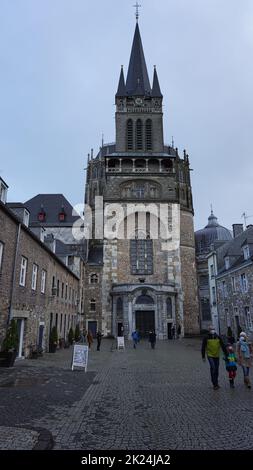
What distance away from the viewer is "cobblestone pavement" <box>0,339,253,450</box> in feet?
16.5

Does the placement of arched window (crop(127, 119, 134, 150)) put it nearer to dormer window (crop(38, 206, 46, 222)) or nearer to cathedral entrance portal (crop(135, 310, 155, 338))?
dormer window (crop(38, 206, 46, 222))

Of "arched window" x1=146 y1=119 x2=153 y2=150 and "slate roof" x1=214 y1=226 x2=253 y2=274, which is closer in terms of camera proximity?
"slate roof" x1=214 y1=226 x2=253 y2=274

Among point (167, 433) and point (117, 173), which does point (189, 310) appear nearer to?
point (117, 173)

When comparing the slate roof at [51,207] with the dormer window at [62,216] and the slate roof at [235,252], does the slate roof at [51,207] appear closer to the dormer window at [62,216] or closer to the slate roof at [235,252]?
the dormer window at [62,216]

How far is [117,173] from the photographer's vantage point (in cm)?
3975

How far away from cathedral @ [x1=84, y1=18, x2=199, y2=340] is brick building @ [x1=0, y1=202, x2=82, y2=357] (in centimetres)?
1048

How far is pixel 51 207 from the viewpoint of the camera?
45562mm

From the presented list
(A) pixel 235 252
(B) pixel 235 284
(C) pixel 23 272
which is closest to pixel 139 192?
(A) pixel 235 252

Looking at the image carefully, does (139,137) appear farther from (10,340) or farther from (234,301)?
(10,340)

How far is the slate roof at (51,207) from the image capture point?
43469mm

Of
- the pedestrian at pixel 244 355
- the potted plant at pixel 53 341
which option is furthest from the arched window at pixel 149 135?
the pedestrian at pixel 244 355

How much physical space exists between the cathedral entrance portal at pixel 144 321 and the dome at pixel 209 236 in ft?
82.8

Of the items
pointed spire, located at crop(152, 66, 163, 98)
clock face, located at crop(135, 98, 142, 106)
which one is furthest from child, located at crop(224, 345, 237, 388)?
pointed spire, located at crop(152, 66, 163, 98)
